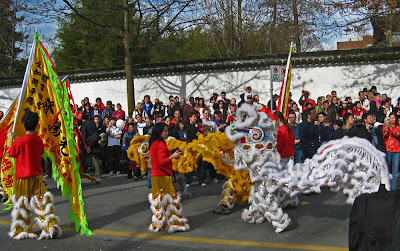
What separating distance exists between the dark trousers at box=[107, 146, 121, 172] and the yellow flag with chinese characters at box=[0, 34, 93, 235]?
4884 millimetres

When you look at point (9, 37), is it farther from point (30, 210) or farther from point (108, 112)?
point (30, 210)

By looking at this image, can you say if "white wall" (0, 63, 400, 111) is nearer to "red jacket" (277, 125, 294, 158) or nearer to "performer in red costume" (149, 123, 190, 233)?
"red jacket" (277, 125, 294, 158)

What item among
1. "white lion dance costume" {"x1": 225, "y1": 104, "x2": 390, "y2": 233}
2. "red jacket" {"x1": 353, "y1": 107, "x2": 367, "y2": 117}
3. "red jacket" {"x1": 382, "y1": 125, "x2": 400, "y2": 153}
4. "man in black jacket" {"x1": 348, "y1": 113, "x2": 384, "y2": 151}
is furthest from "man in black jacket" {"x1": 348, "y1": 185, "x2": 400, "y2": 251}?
"red jacket" {"x1": 353, "y1": 107, "x2": 367, "y2": 117}

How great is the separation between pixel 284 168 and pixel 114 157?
261 inches

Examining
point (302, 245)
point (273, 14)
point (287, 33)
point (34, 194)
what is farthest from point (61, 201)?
point (273, 14)

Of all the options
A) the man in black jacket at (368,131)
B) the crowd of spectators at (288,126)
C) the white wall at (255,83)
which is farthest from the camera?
the white wall at (255,83)

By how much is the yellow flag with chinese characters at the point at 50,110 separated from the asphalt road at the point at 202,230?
747 millimetres

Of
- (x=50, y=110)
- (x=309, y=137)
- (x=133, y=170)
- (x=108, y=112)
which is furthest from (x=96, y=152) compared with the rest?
(x=309, y=137)

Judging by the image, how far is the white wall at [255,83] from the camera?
603 inches

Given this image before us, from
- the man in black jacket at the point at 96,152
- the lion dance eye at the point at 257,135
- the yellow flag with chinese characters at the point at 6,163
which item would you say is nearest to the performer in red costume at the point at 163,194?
the lion dance eye at the point at 257,135

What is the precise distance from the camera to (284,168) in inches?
257

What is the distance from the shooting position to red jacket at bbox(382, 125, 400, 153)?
885 centimetres

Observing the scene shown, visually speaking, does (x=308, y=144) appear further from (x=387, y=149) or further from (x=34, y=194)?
(x=34, y=194)

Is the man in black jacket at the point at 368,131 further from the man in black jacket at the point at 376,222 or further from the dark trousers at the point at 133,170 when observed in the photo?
the man in black jacket at the point at 376,222
